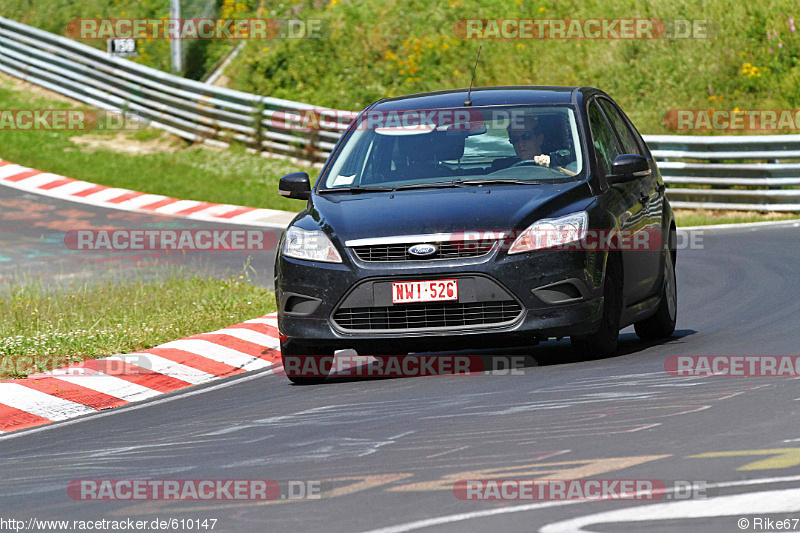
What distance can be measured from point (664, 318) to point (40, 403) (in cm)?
440

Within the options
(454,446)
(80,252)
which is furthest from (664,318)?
(80,252)

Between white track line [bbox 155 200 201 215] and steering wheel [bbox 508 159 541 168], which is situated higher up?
steering wheel [bbox 508 159 541 168]

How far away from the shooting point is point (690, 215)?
21547mm

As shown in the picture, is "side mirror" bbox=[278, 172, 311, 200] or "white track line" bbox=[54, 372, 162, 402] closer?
"white track line" bbox=[54, 372, 162, 402]

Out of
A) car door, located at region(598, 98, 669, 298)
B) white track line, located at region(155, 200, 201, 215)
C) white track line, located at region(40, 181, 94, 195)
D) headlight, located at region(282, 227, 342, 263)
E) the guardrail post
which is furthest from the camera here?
the guardrail post

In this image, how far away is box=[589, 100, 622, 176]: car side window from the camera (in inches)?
378

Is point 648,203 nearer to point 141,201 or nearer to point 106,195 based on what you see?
point 141,201

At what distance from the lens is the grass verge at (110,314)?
34.9ft

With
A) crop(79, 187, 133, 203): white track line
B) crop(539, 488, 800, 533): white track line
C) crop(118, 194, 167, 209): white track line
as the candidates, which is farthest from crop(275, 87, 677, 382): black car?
crop(79, 187, 133, 203): white track line

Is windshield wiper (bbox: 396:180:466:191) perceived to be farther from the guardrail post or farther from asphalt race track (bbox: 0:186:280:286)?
the guardrail post

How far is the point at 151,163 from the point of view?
89.3ft

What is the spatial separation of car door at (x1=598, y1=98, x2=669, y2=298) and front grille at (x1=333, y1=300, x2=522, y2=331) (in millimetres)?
1520

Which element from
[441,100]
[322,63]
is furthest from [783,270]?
[322,63]

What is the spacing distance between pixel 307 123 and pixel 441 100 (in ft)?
54.1
